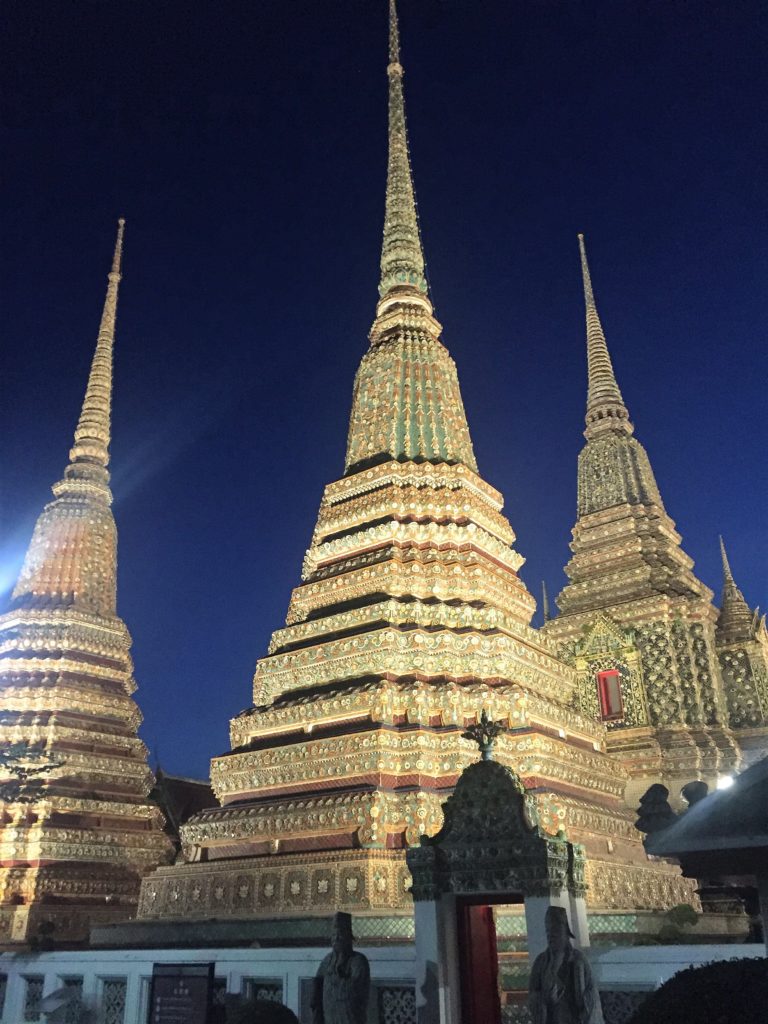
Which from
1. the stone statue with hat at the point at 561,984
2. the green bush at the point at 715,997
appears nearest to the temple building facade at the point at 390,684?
the stone statue with hat at the point at 561,984

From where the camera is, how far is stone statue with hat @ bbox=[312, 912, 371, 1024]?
694 centimetres

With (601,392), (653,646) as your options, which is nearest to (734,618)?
(653,646)

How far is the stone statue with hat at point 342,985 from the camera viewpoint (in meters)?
6.94

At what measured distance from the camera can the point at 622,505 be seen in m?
24.8

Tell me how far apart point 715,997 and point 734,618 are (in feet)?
61.6

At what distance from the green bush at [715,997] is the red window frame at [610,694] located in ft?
56.2

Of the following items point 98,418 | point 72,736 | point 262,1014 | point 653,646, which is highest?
point 98,418

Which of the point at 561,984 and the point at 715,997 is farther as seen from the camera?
the point at 561,984

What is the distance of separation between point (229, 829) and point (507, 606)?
633cm

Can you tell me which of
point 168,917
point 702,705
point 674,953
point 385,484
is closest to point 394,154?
point 385,484

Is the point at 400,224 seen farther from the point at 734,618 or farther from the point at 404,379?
the point at 734,618

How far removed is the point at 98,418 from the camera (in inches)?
1083

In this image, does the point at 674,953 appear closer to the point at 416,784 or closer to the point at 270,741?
the point at 416,784

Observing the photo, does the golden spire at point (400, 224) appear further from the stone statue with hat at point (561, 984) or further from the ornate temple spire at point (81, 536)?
the stone statue with hat at point (561, 984)
